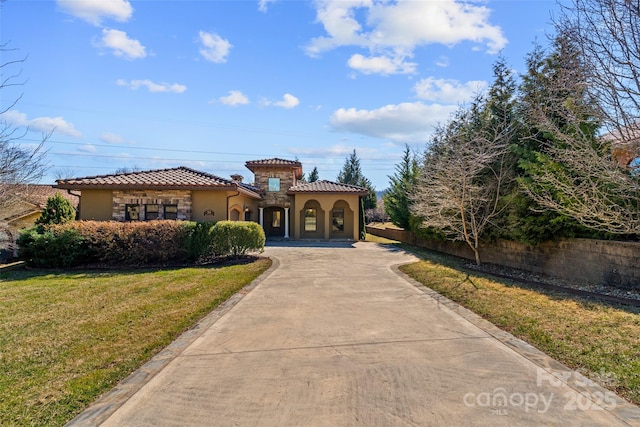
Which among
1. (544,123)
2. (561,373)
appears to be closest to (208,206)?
(544,123)

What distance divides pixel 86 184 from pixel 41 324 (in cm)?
1163

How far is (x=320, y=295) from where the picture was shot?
292 inches

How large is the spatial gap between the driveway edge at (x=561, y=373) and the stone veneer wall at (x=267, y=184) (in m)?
18.2

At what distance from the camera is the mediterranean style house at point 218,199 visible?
15.4 meters

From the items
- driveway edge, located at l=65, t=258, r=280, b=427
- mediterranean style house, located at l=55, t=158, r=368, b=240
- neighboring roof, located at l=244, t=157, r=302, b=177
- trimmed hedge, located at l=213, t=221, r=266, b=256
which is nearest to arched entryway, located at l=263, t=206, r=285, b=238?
mediterranean style house, located at l=55, t=158, r=368, b=240

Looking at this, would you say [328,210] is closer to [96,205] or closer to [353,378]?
[96,205]

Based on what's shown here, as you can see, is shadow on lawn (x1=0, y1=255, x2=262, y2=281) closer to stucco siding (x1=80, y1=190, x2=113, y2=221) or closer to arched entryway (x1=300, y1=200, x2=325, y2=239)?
stucco siding (x1=80, y1=190, x2=113, y2=221)

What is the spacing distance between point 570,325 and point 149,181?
52.5 ft

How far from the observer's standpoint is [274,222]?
24750 millimetres

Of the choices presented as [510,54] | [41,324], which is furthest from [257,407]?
[510,54]

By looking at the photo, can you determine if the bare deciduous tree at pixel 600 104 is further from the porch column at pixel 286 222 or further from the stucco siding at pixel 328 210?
the porch column at pixel 286 222

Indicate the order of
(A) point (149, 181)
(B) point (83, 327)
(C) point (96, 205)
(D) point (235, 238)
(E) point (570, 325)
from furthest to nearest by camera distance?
(C) point (96, 205) → (A) point (149, 181) → (D) point (235, 238) → (B) point (83, 327) → (E) point (570, 325)

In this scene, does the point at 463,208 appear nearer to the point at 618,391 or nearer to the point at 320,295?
the point at 320,295

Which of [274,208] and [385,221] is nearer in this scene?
[274,208]
